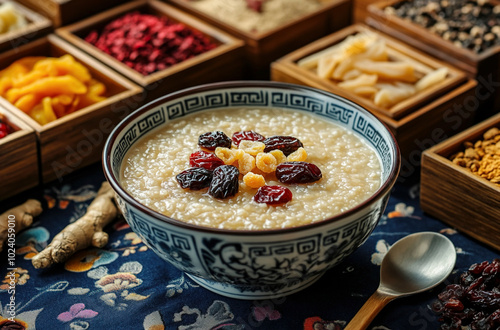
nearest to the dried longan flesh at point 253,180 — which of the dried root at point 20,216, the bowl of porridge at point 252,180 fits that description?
the bowl of porridge at point 252,180

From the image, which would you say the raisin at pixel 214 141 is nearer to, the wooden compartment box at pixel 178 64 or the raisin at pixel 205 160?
the raisin at pixel 205 160

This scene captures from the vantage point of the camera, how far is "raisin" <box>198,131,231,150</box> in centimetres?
180

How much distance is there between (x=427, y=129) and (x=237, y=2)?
1335 mm

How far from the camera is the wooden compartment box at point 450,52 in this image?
249cm

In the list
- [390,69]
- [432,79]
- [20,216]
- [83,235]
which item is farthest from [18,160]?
[432,79]

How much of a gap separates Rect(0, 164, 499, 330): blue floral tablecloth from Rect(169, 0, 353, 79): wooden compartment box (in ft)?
3.46

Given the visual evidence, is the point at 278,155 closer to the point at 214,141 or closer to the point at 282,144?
the point at 282,144

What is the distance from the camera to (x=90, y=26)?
2.92 meters

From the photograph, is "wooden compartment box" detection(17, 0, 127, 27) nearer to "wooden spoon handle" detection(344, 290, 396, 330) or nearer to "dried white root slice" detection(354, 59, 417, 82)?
"dried white root slice" detection(354, 59, 417, 82)

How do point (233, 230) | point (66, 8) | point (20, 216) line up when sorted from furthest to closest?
point (66, 8)
point (20, 216)
point (233, 230)

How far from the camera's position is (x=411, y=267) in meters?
1.76

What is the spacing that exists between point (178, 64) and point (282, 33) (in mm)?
522

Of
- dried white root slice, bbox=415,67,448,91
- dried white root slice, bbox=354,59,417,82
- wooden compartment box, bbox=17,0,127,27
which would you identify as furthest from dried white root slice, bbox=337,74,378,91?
wooden compartment box, bbox=17,0,127,27

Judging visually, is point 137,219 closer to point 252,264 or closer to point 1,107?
point 252,264
